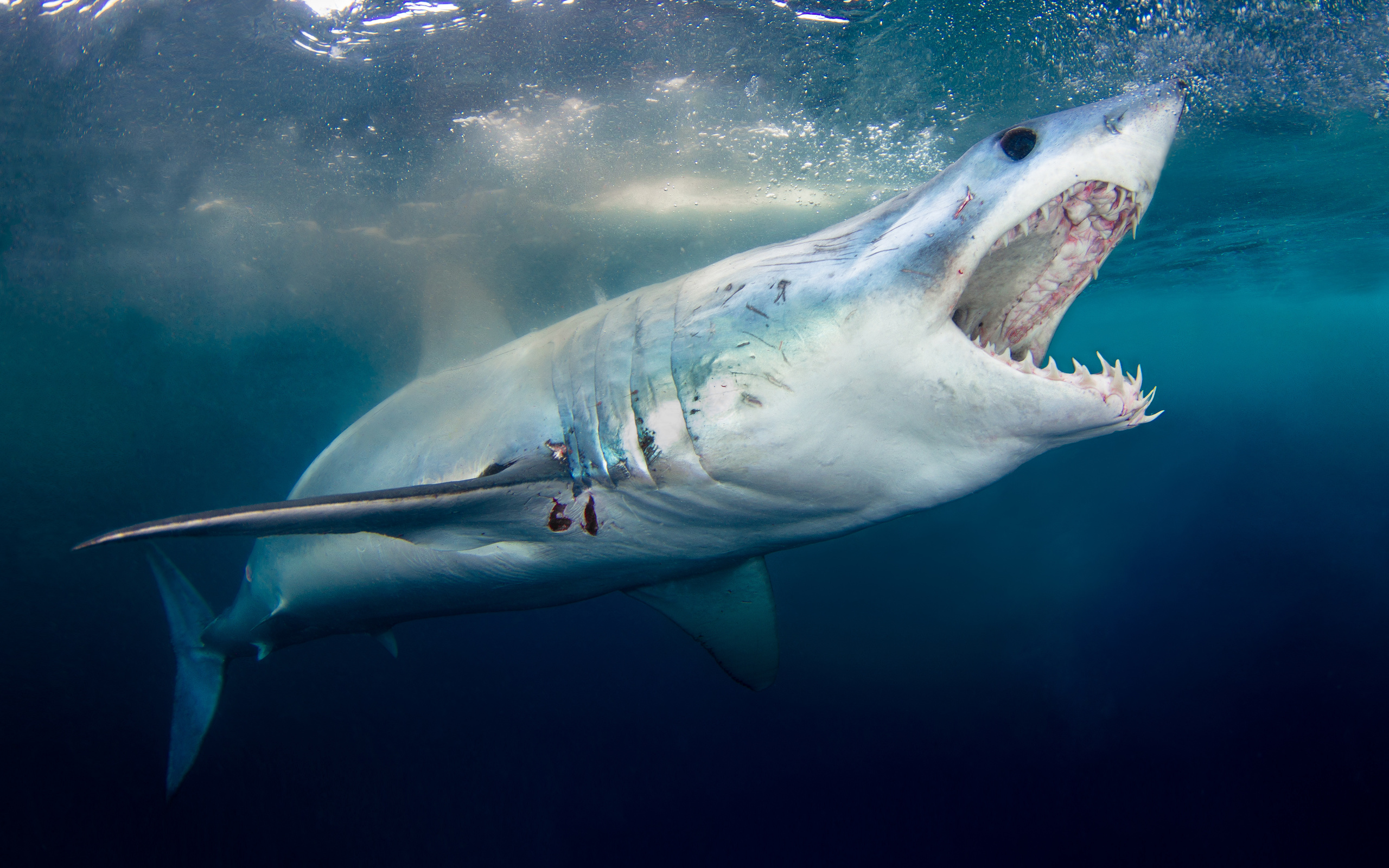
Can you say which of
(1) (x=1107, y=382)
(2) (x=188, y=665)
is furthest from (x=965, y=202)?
(2) (x=188, y=665)

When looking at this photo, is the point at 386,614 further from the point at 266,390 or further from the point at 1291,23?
the point at 266,390

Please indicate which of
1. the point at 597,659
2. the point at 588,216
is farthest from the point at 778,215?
the point at 597,659

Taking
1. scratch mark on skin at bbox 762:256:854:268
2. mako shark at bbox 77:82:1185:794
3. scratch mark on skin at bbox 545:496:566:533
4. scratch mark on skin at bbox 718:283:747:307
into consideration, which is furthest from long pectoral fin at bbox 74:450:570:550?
scratch mark on skin at bbox 762:256:854:268

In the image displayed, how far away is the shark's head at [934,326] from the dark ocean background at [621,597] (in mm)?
4887

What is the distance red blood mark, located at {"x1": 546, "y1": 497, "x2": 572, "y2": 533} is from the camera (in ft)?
7.03

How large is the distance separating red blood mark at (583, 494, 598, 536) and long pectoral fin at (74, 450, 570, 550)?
14 cm

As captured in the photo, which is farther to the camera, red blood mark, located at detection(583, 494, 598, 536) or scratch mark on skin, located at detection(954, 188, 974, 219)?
red blood mark, located at detection(583, 494, 598, 536)

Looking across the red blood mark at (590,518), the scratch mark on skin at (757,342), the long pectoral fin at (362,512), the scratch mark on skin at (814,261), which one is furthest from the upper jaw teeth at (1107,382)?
the long pectoral fin at (362,512)

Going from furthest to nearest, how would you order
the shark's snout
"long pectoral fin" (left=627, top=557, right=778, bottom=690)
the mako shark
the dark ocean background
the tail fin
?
the dark ocean background
the tail fin
"long pectoral fin" (left=627, top=557, right=778, bottom=690)
the mako shark
the shark's snout

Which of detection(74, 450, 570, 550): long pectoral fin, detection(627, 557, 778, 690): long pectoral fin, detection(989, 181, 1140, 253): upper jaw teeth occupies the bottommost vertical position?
detection(627, 557, 778, 690): long pectoral fin

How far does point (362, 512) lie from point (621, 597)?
19.5 m

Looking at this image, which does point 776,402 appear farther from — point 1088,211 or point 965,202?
point 1088,211

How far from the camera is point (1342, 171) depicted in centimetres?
1091

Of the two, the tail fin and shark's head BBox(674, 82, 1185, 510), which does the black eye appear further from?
the tail fin
